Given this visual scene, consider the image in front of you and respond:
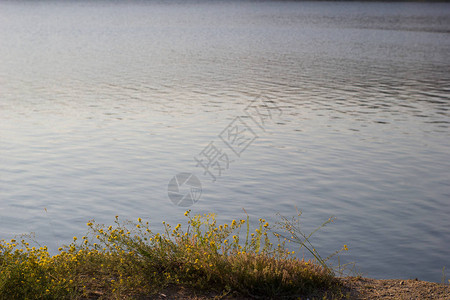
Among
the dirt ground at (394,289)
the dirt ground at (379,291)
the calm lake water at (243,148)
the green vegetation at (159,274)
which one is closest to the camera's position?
the green vegetation at (159,274)

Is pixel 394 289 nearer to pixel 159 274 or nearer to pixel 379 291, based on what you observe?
pixel 379 291

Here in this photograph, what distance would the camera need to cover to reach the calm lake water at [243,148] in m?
12.6

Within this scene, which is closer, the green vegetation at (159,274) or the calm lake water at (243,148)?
the green vegetation at (159,274)

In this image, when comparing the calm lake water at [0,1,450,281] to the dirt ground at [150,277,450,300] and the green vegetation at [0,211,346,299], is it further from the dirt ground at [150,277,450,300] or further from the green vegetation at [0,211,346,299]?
the green vegetation at [0,211,346,299]

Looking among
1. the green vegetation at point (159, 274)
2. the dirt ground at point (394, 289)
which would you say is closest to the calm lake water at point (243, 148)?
the dirt ground at point (394, 289)

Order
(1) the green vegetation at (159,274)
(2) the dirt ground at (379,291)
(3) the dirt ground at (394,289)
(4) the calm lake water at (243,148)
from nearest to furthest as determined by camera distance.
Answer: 1. (1) the green vegetation at (159,274)
2. (2) the dirt ground at (379,291)
3. (3) the dirt ground at (394,289)
4. (4) the calm lake water at (243,148)

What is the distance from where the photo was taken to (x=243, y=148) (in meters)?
18.9

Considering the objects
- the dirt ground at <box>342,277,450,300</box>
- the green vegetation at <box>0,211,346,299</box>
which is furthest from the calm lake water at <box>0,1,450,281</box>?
the green vegetation at <box>0,211,346,299</box>

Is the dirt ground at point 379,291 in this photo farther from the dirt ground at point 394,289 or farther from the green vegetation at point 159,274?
the green vegetation at point 159,274

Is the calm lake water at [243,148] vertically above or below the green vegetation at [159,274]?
below

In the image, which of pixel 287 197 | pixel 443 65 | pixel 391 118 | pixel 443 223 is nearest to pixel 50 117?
pixel 287 197

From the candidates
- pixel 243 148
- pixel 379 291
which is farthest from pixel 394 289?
pixel 243 148

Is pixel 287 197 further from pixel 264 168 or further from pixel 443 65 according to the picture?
pixel 443 65

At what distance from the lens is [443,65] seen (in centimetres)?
4184
